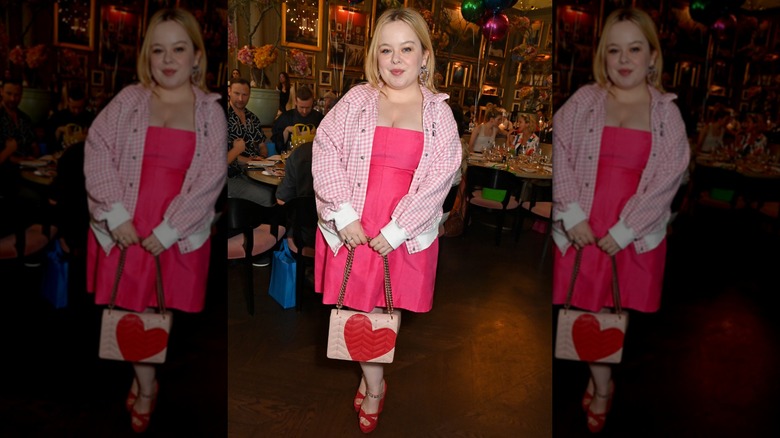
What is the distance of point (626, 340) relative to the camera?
4.57ft

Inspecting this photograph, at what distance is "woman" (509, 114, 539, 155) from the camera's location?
5.77 feet

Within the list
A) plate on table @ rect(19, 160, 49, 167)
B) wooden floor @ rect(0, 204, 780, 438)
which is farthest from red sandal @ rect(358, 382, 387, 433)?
plate on table @ rect(19, 160, 49, 167)

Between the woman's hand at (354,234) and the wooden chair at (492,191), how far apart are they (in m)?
0.52

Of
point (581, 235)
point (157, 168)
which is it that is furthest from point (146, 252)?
point (581, 235)

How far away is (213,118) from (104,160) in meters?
0.30

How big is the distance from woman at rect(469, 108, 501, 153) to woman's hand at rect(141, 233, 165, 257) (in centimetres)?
127

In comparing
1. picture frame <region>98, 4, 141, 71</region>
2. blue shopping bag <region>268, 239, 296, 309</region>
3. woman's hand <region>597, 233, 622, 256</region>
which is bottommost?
blue shopping bag <region>268, 239, 296, 309</region>

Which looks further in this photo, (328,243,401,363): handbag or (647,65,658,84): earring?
(328,243,401,363): handbag

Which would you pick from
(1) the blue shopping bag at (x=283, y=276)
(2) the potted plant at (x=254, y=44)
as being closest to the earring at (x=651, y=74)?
(2) the potted plant at (x=254, y=44)

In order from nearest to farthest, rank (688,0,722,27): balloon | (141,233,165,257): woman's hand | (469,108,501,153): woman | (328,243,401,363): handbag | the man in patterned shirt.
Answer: (688,0,722,27): balloon
(141,233,165,257): woman's hand
the man in patterned shirt
(469,108,501,153): woman
(328,243,401,363): handbag

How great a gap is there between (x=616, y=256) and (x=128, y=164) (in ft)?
4.57

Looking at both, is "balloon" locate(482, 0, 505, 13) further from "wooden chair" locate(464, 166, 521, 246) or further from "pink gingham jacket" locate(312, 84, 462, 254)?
"wooden chair" locate(464, 166, 521, 246)

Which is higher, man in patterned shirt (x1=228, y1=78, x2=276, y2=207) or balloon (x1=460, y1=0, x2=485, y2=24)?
balloon (x1=460, y1=0, x2=485, y2=24)

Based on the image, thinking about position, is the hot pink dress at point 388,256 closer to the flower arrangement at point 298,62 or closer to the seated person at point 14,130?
the flower arrangement at point 298,62
